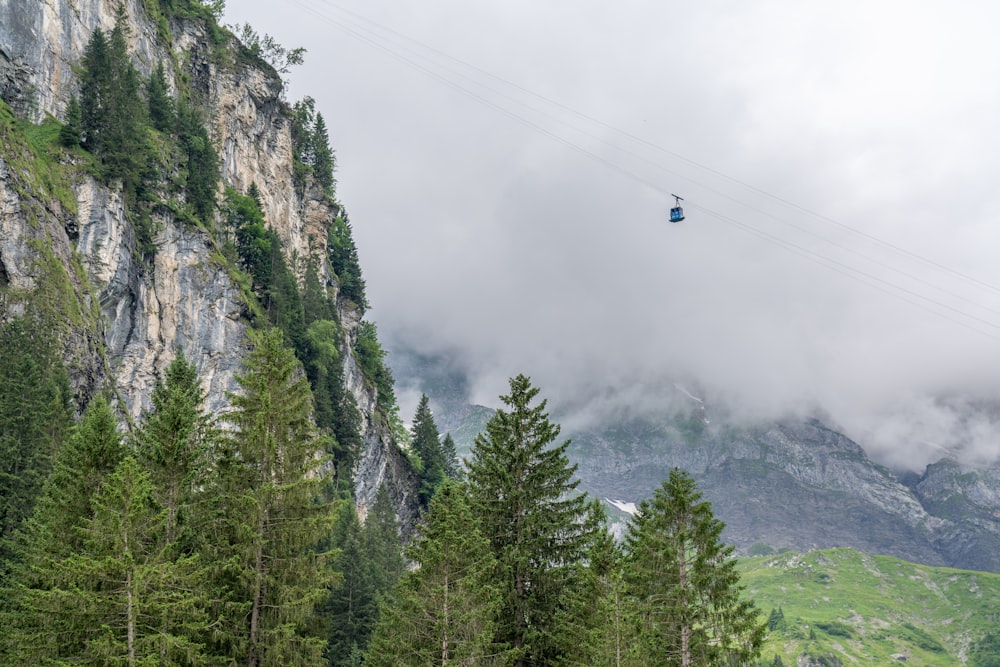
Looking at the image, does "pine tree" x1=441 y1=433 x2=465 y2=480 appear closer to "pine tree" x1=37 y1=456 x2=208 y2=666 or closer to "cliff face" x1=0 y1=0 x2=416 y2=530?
"cliff face" x1=0 y1=0 x2=416 y2=530

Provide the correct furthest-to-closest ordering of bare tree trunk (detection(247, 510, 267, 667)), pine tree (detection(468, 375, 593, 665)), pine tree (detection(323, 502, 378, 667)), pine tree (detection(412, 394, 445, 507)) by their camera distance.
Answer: pine tree (detection(412, 394, 445, 507)), pine tree (detection(323, 502, 378, 667)), pine tree (detection(468, 375, 593, 665)), bare tree trunk (detection(247, 510, 267, 667))

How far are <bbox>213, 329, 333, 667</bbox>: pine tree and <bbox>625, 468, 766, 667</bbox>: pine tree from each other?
10.9 metres

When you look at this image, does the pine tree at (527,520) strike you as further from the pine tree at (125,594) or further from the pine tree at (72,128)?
the pine tree at (72,128)

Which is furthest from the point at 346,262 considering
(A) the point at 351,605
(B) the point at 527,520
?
(B) the point at 527,520

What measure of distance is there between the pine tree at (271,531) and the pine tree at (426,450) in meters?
71.7

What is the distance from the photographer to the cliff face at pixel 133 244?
4725 centimetres

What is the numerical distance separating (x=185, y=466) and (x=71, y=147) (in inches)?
1842

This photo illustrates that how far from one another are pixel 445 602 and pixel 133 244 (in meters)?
50.7

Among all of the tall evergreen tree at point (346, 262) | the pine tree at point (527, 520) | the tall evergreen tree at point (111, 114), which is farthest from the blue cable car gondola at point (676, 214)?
the tall evergreen tree at point (346, 262)

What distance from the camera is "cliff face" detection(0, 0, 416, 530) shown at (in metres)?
47.2

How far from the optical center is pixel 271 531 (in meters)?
21.1

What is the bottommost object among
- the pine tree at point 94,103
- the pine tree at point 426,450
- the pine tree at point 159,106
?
the pine tree at point 426,450

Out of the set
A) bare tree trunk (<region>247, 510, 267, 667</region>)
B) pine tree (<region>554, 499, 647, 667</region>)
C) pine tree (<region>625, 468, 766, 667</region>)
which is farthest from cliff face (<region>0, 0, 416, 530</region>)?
pine tree (<region>625, 468, 766, 667</region>)

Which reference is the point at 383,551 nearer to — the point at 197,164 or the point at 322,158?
the point at 197,164
